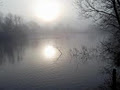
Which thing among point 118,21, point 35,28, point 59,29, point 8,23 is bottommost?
point 118,21

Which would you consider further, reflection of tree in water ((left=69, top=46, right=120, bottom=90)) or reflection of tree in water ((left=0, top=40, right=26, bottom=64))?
reflection of tree in water ((left=0, top=40, right=26, bottom=64))

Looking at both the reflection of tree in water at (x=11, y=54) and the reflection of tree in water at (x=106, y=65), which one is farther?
the reflection of tree in water at (x=11, y=54)

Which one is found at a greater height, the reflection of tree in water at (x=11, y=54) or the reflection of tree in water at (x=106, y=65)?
the reflection of tree in water at (x=11, y=54)

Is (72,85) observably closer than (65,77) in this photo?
Yes

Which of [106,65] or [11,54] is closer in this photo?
[106,65]

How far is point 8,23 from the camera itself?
86.4 metres

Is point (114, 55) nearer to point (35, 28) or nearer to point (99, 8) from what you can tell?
point (99, 8)

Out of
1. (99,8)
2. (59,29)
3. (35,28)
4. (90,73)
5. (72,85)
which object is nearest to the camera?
(99,8)

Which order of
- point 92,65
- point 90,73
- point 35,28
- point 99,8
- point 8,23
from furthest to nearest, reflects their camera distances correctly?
point 35,28 → point 8,23 → point 92,65 → point 90,73 → point 99,8

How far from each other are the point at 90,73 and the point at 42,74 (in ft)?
19.5

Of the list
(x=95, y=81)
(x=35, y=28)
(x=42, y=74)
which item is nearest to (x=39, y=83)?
(x=42, y=74)

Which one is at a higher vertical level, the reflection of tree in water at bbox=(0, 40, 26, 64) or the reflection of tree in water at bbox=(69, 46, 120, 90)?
the reflection of tree in water at bbox=(0, 40, 26, 64)

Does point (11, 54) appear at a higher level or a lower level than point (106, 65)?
higher

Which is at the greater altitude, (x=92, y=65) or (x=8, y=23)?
(x=8, y=23)
